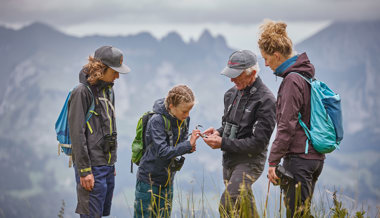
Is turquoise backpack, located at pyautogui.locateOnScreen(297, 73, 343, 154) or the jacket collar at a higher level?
the jacket collar

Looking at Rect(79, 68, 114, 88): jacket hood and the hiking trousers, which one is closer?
the hiking trousers

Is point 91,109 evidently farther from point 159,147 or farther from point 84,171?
point 159,147

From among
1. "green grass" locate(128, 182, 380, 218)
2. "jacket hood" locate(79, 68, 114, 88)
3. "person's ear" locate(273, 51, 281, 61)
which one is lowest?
"green grass" locate(128, 182, 380, 218)

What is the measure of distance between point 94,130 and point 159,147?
66 cm

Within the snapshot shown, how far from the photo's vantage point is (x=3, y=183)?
198m

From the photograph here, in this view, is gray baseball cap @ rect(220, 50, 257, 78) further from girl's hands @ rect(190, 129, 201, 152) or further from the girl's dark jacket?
the girl's dark jacket

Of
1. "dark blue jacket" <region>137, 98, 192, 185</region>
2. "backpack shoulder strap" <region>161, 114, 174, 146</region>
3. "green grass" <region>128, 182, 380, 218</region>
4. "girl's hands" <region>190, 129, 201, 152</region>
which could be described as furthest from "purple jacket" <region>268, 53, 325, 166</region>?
"backpack shoulder strap" <region>161, 114, 174, 146</region>

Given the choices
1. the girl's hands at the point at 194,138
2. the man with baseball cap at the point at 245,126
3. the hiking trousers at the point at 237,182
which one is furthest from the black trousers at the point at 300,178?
the girl's hands at the point at 194,138

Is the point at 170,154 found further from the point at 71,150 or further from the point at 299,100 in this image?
the point at 299,100

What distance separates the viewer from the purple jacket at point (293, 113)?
139 inches

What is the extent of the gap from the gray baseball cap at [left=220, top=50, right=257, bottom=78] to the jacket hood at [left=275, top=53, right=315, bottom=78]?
0.58m

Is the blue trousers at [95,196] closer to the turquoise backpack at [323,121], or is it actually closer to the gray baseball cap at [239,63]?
the gray baseball cap at [239,63]

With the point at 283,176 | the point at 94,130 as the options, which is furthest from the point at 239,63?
the point at 94,130

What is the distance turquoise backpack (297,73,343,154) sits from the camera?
352cm
